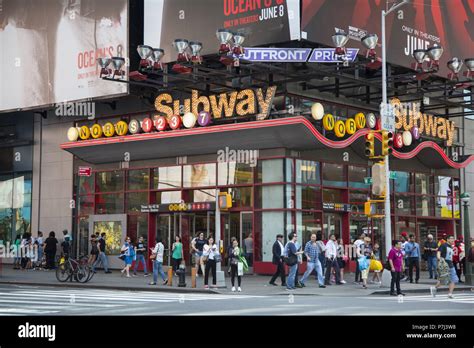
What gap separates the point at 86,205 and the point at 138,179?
3.65m

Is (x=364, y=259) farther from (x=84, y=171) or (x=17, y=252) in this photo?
(x=17, y=252)

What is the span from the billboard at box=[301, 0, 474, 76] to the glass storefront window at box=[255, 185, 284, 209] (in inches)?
248

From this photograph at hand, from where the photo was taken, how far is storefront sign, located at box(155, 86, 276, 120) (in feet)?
101

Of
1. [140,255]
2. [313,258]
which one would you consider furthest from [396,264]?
[140,255]

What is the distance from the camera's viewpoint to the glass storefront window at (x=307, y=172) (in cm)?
3166

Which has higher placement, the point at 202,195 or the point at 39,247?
the point at 202,195

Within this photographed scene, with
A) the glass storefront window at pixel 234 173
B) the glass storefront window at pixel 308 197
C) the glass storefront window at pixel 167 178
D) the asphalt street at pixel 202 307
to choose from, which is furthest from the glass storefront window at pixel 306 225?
the asphalt street at pixel 202 307

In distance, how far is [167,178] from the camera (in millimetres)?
34969

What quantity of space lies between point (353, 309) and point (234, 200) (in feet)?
53.6

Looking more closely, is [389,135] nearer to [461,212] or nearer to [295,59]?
[295,59]

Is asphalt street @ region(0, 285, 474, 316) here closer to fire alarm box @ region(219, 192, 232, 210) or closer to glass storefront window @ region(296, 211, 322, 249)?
fire alarm box @ region(219, 192, 232, 210)

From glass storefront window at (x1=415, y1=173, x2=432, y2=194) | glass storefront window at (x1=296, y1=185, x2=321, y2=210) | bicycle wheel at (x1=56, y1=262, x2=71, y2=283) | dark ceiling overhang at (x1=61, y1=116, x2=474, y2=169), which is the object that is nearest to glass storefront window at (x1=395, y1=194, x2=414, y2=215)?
glass storefront window at (x1=415, y1=173, x2=432, y2=194)

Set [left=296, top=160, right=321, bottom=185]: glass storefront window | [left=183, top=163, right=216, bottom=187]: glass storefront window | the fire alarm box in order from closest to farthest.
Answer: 1. the fire alarm box
2. [left=296, top=160, right=321, bottom=185]: glass storefront window
3. [left=183, top=163, right=216, bottom=187]: glass storefront window
